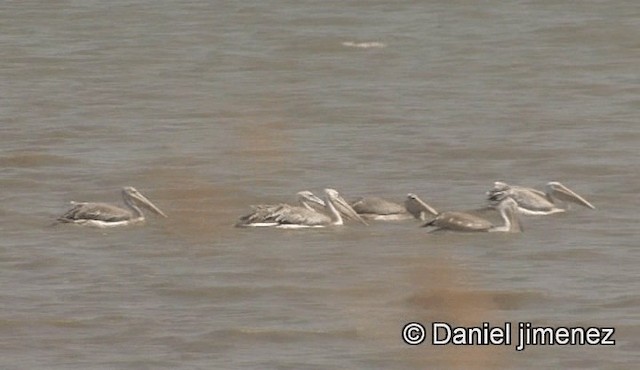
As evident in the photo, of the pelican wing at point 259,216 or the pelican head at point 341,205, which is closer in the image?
the pelican wing at point 259,216

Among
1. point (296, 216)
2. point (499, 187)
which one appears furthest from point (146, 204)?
point (499, 187)

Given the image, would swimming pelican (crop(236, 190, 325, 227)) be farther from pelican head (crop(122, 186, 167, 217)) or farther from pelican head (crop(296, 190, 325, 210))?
→ pelican head (crop(122, 186, 167, 217))

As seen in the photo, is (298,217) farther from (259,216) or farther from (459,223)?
(459,223)

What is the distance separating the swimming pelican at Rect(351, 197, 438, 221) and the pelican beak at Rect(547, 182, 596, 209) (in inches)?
38.2

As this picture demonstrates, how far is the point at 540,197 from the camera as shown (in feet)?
45.3

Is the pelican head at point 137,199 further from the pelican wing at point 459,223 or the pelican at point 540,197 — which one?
the pelican at point 540,197

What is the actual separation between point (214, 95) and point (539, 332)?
8962 mm

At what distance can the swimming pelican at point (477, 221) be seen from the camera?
13.0 m
